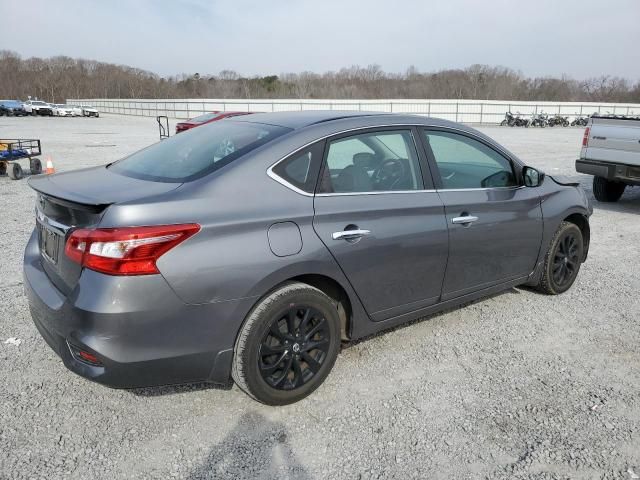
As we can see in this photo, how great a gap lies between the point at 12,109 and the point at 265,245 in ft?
190

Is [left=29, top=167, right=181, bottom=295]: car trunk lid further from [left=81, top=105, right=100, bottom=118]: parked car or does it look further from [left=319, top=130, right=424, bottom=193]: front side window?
[left=81, top=105, right=100, bottom=118]: parked car

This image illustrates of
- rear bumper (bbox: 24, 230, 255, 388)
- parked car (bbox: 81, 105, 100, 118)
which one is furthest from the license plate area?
parked car (bbox: 81, 105, 100, 118)

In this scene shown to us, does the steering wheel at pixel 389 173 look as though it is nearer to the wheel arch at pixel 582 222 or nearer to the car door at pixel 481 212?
the car door at pixel 481 212

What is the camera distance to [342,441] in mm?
2750

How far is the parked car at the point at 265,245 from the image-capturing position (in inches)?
97.9

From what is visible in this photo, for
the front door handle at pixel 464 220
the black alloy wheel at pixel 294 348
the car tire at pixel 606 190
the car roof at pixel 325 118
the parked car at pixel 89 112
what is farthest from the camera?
the parked car at pixel 89 112

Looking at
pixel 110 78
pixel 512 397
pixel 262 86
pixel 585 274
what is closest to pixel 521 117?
pixel 585 274

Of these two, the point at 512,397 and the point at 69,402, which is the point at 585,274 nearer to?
the point at 512,397

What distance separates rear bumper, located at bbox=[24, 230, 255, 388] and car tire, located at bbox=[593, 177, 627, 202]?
28.7 feet

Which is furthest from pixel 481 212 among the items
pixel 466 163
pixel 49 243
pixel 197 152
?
pixel 49 243

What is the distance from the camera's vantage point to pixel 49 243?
2.90 m

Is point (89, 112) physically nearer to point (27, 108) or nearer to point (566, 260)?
point (27, 108)

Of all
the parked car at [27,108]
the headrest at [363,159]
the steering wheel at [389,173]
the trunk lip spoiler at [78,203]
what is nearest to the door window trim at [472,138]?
the steering wheel at [389,173]

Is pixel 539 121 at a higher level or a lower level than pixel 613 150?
lower
